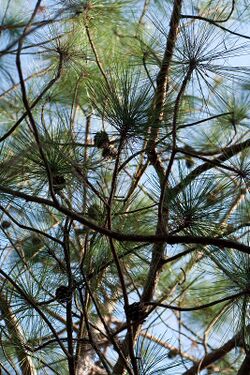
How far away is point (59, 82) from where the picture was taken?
1692mm

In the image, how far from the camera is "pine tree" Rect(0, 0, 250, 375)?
48.3 inches

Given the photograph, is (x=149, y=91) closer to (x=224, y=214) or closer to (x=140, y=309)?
(x=224, y=214)

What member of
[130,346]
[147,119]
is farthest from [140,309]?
[147,119]

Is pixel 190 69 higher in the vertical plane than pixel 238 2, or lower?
lower

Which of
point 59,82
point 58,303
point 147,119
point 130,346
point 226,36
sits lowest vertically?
point 130,346

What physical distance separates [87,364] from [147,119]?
611mm

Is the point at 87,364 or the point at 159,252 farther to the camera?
the point at 87,364

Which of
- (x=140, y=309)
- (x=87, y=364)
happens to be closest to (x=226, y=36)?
(x=140, y=309)

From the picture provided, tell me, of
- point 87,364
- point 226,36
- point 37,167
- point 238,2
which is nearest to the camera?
point 37,167

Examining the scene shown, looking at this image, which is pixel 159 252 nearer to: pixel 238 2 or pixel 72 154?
pixel 72 154

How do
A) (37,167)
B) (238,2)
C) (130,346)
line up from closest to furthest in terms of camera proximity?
(130,346)
(37,167)
(238,2)

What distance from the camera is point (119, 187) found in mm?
1562

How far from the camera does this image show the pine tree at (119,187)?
123 cm

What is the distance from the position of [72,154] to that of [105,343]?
685mm
